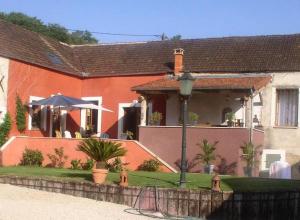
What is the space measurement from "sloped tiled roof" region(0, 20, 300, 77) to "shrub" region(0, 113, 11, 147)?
2775mm

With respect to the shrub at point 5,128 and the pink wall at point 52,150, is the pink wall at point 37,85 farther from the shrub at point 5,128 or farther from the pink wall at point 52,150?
the pink wall at point 52,150

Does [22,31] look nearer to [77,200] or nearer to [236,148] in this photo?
[236,148]

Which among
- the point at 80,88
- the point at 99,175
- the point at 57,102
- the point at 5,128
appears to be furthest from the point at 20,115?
the point at 99,175

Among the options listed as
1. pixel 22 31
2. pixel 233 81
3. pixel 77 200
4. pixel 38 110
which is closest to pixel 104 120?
pixel 38 110

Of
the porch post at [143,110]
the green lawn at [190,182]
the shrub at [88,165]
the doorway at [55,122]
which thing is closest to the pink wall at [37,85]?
the doorway at [55,122]

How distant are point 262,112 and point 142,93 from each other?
5632mm

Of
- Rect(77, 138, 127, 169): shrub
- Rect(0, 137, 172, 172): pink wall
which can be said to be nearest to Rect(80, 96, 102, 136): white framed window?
Rect(0, 137, 172, 172): pink wall

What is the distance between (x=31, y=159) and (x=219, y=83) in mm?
8377

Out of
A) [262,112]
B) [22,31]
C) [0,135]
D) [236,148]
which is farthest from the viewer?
[22,31]

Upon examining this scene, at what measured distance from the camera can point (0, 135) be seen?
81.5ft

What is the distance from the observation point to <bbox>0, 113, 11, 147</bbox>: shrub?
2489 centimetres

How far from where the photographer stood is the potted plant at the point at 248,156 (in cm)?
2217

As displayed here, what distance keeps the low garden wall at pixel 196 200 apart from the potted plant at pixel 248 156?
5.43 m

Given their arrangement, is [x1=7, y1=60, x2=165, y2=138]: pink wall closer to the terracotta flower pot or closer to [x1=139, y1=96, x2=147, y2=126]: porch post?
[x1=139, y1=96, x2=147, y2=126]: porch post
